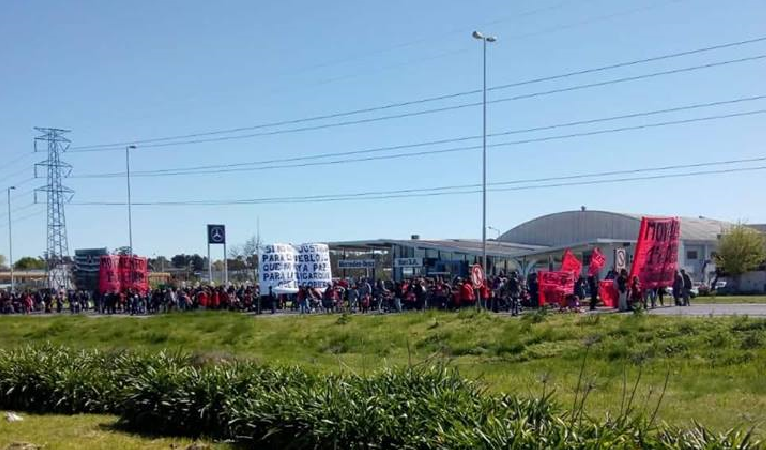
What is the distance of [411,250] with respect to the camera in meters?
60.7

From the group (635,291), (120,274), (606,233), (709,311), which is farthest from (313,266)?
(606,233)

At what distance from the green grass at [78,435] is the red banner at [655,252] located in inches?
890

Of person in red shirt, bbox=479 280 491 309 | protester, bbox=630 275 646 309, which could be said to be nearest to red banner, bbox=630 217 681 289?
protester, bbox=630 275 646 309

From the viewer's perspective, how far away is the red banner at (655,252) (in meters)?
30.4

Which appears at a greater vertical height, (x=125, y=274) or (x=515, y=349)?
(x=125, y=274)

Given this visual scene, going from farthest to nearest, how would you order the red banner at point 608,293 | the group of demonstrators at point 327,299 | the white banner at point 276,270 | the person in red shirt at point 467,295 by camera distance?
1. the white banner at point 276,270
2. the group of demonstrators at point 327,299
3. the red banner at point 608,293
4. the person in red shirt at point 467,295

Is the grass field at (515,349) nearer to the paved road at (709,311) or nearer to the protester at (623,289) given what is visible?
the paved road at (709,311)

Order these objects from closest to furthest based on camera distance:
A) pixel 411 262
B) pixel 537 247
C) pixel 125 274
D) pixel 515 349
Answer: pixel 515 349, pixel 125 274, pixel 411 262, pixel 537 247

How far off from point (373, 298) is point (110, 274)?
56.9 ft

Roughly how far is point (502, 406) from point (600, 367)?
8.80m

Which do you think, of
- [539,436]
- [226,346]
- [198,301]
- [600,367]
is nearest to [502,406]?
[539,436]

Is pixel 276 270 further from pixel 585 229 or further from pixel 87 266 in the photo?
pixel 585 229

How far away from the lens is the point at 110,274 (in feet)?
159

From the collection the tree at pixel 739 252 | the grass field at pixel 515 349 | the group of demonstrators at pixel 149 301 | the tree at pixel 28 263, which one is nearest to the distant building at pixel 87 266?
the group of demonstrators at pixel 149 301
